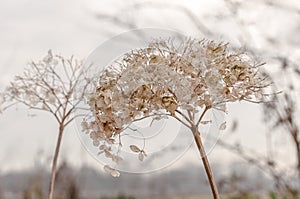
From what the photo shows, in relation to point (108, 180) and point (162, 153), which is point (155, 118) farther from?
point (108, 180)

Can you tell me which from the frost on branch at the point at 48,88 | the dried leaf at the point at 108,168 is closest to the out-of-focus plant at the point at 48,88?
the frost on branch at the point at 48,88

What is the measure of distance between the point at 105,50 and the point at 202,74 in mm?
205

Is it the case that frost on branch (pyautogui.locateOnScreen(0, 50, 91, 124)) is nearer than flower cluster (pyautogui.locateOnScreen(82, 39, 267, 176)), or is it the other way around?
flower cluster (pyautogui.locateOnScreen(82, 39, 267, 176))

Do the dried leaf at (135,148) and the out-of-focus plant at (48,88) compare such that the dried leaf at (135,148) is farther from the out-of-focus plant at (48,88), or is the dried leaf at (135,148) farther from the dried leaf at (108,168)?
the out-of-focus plant at (48,88)

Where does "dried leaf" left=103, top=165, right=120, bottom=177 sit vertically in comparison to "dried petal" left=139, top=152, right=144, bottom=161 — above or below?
below

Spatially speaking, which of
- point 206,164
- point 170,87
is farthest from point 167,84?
point 206,164

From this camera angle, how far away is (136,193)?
4457 millimetres

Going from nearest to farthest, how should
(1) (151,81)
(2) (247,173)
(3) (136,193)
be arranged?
1. (1) (151,81)
2. (2) (247,173)
3. (3) (136,193)

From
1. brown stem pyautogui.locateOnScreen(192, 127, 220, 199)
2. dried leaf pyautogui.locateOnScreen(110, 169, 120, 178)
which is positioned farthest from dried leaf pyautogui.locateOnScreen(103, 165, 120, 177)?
brown stem pyautogui.locateOnScreen(192, 127, 220, 199)

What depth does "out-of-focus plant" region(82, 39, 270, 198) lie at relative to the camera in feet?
2.14

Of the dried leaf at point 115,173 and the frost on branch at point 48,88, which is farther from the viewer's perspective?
the frost on branch at point 48,88

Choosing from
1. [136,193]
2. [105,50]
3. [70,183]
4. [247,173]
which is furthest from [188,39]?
[136,193]

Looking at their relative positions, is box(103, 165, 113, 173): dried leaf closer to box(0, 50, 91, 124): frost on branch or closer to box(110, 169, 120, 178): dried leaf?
box(110, 169, 120, 178): dried leaf

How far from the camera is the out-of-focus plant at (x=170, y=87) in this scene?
0.65 metres
